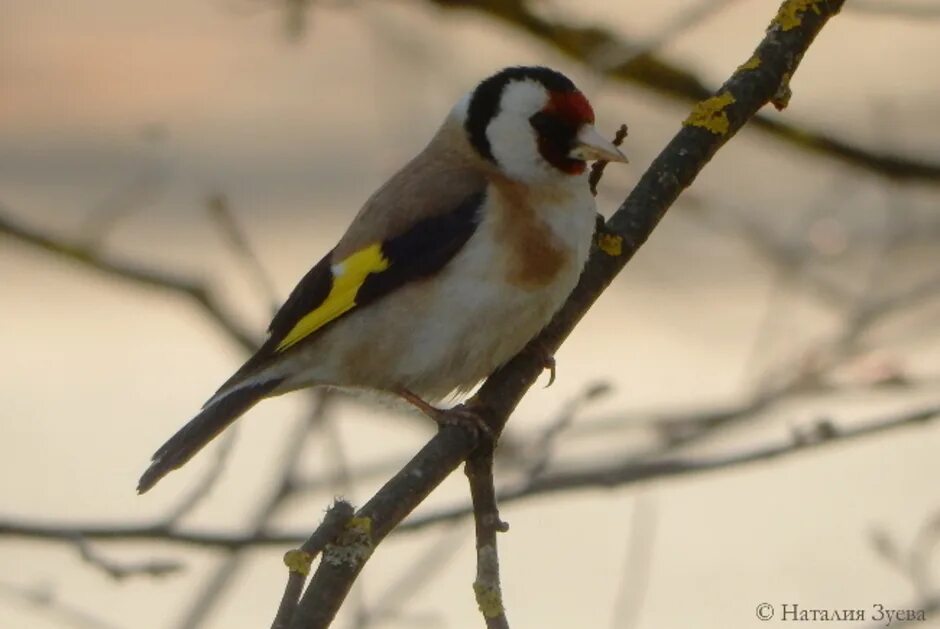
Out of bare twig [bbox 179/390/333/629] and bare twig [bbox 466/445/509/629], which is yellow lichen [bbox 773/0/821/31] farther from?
bare twig [bbox 179/390/333/629]

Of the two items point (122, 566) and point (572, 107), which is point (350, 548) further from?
point (572, 107)

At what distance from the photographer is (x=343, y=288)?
3523mm

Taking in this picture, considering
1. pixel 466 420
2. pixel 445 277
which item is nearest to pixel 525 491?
pixel 466 420

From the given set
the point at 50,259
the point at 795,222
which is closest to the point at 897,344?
the point at 795,222

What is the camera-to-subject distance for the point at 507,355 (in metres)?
3.41

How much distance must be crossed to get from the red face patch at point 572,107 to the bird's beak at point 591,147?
0.02 meters

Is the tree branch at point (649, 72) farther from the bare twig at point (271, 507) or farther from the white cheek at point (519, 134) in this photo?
the bare twig at point (271, 507)

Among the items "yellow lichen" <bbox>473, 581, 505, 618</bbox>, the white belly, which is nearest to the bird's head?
the white belly

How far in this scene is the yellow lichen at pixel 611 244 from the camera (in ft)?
10.7

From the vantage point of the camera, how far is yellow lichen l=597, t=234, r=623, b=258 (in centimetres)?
327

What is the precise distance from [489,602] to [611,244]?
0.93 metres

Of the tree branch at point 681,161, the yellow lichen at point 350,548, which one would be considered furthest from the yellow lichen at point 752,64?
the yellow lichen at point 350,548

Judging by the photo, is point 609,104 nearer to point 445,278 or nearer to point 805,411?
point 805,411

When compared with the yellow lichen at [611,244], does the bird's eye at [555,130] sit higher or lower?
higher
